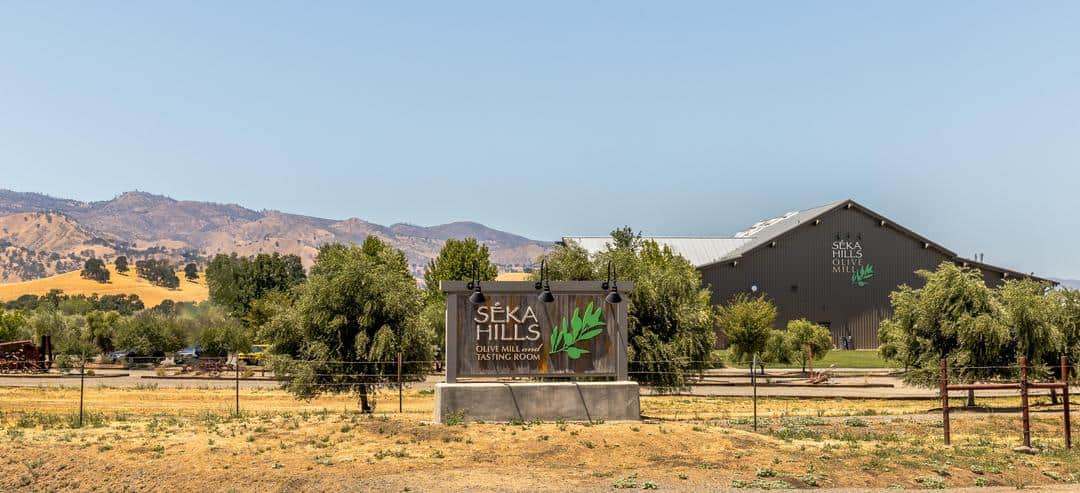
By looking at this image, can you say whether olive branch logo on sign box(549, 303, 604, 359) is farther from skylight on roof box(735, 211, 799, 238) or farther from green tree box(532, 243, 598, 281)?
skylight on roof box(735, 211, 799, 238)

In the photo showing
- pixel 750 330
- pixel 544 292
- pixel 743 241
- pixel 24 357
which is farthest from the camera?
pixel 743 241

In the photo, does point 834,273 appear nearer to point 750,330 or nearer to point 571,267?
point 750,330

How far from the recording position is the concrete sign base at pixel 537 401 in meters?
27.1

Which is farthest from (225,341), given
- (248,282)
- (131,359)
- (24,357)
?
(248,282)

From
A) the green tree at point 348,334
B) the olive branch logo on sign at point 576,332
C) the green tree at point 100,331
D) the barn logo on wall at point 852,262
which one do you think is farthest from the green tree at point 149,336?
the barn logo on wall at point 852,262

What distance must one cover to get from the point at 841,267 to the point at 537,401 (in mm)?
73138

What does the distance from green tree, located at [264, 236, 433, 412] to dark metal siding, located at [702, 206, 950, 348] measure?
203 feet

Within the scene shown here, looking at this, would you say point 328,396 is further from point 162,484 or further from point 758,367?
point 758,367

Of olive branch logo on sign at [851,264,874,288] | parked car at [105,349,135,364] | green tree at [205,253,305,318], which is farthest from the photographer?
green tree at [205,253,305,318]

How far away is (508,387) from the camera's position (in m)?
27.4

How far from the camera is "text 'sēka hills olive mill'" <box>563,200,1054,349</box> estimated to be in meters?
93.2

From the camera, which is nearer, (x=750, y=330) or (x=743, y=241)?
(x=750, y=330)

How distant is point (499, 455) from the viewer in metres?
22.7

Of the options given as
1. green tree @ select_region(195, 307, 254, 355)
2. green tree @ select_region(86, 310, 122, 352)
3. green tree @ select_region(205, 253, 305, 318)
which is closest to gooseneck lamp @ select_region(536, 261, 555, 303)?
green tree @ select_region(195, 307, 254, 355)
